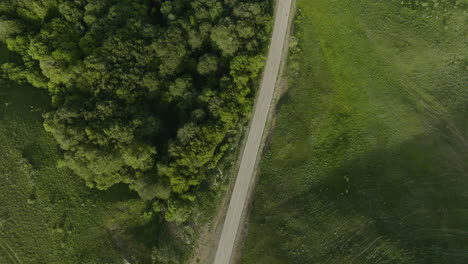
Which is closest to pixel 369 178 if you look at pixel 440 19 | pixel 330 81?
pixel 330 81

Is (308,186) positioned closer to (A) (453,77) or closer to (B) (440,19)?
(A) (453,77)

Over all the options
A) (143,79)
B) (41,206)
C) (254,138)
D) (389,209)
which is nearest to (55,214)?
(41,206)

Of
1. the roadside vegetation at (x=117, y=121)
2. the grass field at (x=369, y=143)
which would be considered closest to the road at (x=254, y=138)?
the grass field at (x=369, y=143)

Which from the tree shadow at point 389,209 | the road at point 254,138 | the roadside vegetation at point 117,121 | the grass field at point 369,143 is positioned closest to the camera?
the tree shadow at point 389,209

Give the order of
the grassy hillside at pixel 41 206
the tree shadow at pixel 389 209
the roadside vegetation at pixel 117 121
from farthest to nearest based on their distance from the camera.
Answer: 1. the roadside vegetation at pixel 117 121
2. the grassy hillside at pixel 41 206
3. the tree shadow at pixel 389 209

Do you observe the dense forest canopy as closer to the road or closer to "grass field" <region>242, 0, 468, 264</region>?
the road

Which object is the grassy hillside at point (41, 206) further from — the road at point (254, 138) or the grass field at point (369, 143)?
the grass field at point (369, 143)

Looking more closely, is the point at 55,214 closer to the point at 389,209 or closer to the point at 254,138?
the point at 254,138
